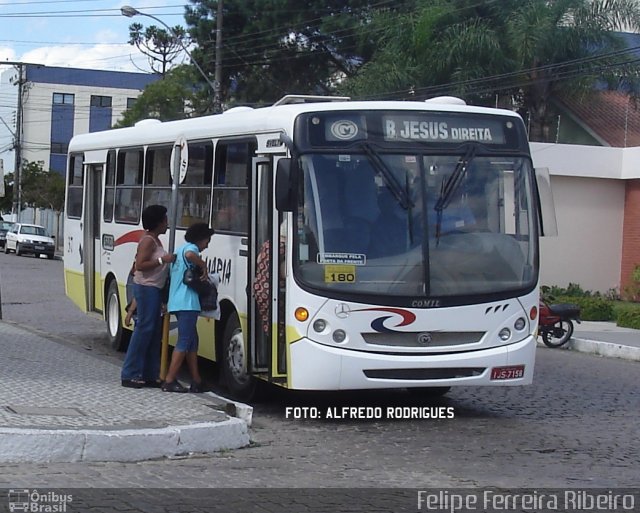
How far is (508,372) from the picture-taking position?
35.1ft

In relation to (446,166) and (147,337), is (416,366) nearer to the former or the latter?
(446,166)

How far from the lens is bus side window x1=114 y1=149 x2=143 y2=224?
47.8 ft

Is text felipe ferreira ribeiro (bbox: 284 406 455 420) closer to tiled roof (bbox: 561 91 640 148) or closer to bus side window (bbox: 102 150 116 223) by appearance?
bus side window (bbox: 102 150 116 223)

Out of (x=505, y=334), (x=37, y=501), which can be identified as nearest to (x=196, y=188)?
(x=505, y=334)

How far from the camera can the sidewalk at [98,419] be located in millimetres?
8328

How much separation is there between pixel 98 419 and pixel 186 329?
6.65 ft

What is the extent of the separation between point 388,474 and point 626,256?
79.3 feet

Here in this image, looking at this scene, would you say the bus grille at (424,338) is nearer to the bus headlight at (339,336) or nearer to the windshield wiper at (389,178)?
the bus headlight at (339,336)

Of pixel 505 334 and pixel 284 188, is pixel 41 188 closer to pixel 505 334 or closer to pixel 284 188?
pixel 284 188

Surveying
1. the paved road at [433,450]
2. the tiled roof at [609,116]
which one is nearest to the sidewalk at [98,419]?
the paved road at [433,450]

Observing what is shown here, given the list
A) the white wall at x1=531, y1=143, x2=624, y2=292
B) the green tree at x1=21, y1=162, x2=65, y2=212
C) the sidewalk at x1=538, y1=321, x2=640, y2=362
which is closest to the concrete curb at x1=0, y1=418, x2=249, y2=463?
the sidewalk at x1=538, y1=321, x2=640, y2=362

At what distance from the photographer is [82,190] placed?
56.0ft

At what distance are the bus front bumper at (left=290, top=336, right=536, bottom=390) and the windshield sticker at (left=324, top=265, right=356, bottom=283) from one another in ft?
1.96

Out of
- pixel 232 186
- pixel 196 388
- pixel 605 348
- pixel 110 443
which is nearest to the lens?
pixel 110 443
